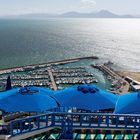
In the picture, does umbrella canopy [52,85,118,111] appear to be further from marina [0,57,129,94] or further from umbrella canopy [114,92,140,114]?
marina [0,57,129,94]

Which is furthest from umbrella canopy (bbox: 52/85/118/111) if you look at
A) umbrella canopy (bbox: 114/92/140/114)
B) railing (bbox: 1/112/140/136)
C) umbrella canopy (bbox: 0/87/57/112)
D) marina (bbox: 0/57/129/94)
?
marina (bbox: 0/57/129/94)

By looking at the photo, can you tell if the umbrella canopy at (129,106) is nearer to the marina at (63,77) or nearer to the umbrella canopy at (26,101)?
the umbrella canopy at (26,101)

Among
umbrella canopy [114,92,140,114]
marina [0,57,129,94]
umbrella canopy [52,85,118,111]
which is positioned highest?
umbrella canopy [114,92,140,114]

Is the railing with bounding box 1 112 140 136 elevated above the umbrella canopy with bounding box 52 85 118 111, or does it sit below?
above

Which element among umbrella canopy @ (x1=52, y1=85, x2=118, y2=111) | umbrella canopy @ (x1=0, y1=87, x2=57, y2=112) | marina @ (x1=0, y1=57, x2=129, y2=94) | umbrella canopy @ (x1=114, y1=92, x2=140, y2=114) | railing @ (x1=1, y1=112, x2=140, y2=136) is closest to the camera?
railing @ (x1=1, y1=112, x2=140, y2=136)

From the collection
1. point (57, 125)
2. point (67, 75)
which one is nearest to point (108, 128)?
point (57, 125)

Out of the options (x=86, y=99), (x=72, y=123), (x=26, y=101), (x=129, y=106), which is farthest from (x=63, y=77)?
(x=72, y=123)

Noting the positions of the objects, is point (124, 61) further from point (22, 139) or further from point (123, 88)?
point (22, 139)

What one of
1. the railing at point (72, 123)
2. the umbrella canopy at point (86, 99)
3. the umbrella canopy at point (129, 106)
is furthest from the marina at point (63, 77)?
the railing at point (72, 123)
